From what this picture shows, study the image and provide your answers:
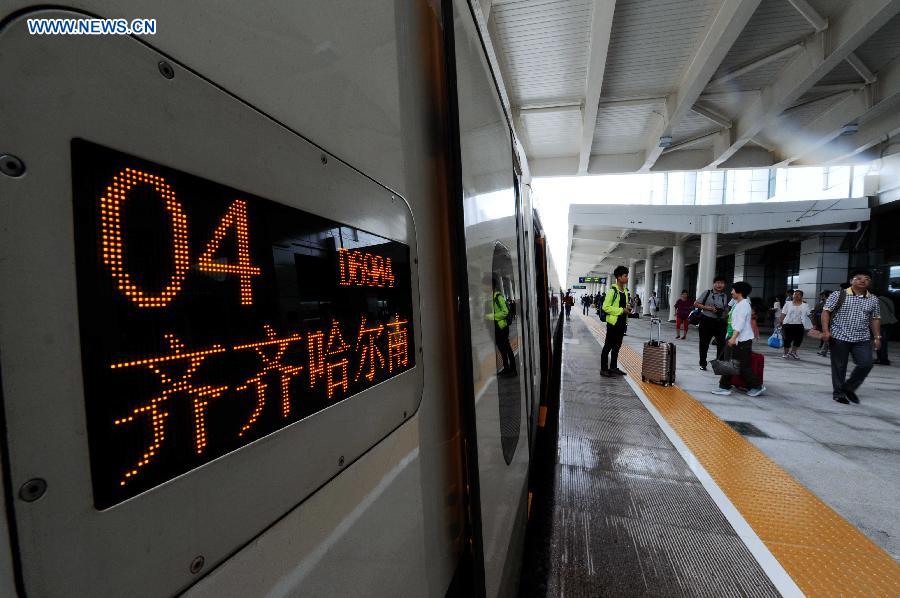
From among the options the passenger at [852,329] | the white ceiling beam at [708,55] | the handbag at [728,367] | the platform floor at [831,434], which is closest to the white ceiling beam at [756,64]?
the white ceiling beam at [708,55]

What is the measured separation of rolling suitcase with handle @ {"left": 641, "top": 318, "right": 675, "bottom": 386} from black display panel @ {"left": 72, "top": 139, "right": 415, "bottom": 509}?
6.56 m

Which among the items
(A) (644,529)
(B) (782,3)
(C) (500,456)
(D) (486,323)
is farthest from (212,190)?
(B) (782,3)

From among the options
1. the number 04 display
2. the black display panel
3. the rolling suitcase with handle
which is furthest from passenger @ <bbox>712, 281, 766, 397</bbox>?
the number 04 display

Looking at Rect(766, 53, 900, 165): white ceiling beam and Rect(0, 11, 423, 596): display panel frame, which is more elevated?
Rect(766, 53, 900, 165): white ceiling beam

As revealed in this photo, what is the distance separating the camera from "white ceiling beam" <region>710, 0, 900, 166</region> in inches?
192

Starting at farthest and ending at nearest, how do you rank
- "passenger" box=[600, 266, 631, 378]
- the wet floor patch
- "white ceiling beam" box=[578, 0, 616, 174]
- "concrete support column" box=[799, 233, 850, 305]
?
"concrete support column" box=[799, 233, 850, 305] → "passenger" box=[600, 266, 631, 378] → "white ceiling beam" box=[578, 0, 616, 174] → the wet floor patch

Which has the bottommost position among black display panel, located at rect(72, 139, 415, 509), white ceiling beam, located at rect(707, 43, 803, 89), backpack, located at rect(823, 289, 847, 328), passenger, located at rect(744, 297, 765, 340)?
passenger, located at rect(744, 297, 765, 340)

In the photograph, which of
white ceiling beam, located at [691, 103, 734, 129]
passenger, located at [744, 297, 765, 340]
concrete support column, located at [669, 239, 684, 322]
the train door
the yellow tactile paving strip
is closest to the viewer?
the train door

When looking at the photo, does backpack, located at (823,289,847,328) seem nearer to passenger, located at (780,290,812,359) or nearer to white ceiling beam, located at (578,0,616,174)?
passenger, located at (780,290,812,359)

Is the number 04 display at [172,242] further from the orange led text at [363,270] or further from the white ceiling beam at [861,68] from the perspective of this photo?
the white ceiling beam at [861,68]

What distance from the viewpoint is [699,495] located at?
313 centimetres

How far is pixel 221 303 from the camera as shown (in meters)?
0.59

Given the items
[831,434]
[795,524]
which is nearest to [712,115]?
[831,434]

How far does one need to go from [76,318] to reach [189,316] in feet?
0.42
